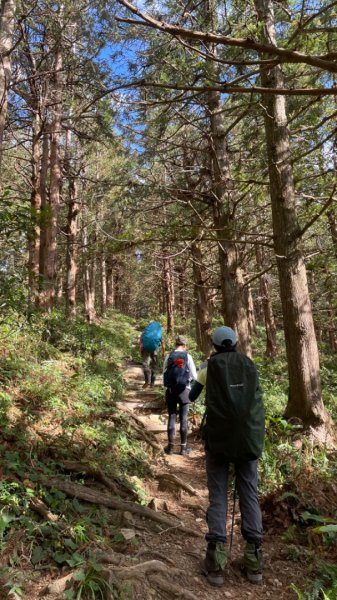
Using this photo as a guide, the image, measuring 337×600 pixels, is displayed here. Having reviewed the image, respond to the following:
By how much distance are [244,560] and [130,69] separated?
7238 millimetres

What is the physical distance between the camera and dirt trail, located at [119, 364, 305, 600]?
3.16m

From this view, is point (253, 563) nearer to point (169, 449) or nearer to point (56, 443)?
point (56, 443)

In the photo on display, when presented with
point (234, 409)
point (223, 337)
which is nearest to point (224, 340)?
point (223, 337)

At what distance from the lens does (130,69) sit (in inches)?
277

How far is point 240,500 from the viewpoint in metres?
3.45

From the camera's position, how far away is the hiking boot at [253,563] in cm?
327

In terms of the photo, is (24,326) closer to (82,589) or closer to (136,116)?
(136,116)

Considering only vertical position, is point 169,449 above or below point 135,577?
above

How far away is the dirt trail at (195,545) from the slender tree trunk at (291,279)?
1.85 meters

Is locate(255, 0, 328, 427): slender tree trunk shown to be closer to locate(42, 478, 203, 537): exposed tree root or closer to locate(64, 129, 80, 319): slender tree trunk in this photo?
locate(42, 478, 203, 537): exposed tree root

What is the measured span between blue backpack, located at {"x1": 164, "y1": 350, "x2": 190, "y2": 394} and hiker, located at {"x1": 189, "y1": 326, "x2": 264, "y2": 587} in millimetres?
2991

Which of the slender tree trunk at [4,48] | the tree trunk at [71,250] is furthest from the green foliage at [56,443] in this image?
the tree trunk at [71,250]

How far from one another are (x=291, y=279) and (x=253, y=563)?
12.5 ft

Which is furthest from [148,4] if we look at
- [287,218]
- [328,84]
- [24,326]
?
[24,326]
